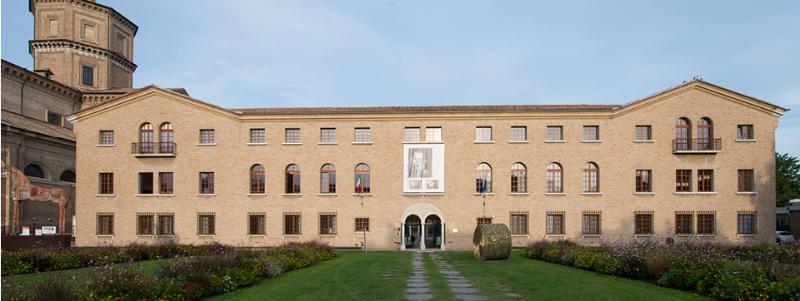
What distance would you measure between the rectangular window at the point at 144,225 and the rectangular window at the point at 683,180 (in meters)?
38.7

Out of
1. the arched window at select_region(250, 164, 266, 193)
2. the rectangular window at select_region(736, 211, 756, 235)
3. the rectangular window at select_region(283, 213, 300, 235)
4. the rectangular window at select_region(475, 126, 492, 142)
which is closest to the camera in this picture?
the rectangular window at select_region(736, 211, 756, 235)

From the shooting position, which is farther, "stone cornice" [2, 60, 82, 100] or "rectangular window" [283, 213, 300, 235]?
"stone cornice" [2, 60, 82, 100]

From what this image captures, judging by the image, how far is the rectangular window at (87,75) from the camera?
5503 centimetres

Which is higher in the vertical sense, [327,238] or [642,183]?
[642,183]

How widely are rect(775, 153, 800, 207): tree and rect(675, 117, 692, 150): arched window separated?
30.4 m

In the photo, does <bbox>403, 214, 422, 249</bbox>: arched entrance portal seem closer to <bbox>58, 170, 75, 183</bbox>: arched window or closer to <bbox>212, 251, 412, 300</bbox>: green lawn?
<bbox>212, 251, 412, 300</bbox>: green lawn

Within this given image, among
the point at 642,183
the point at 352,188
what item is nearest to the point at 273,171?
the point at 352,188

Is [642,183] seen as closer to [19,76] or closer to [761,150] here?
[761,150]

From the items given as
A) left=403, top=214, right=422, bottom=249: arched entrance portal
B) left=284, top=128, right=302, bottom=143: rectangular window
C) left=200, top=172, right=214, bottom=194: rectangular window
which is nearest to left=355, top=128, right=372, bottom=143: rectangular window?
left=284, top=128, right=302, bottom=143: rectangular window

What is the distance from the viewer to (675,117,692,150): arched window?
40.4m

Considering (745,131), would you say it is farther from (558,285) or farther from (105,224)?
(105,224)

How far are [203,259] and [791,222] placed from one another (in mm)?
59878

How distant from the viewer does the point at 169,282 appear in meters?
15.0

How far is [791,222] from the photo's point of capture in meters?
56.8
